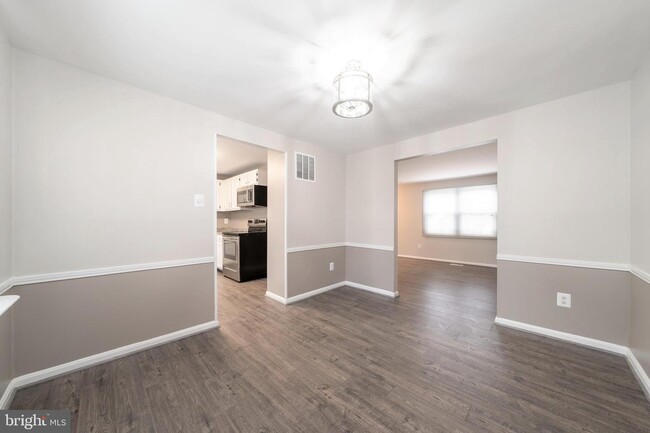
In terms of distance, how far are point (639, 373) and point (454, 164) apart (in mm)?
3947

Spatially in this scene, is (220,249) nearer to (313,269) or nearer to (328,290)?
(313,269)

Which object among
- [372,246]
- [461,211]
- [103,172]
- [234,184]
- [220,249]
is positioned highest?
[234,184]

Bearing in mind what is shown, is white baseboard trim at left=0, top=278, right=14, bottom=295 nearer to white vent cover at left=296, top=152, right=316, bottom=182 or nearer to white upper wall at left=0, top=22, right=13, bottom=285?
white upper wall at left=0, top=22, right=13, bottom=285

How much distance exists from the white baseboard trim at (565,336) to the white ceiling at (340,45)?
234cm

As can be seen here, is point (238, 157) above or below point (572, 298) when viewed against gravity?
above

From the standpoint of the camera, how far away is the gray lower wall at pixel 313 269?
3.45 m

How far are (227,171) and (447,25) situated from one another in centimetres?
540

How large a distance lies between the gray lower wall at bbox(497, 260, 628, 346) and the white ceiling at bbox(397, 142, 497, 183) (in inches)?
78.8

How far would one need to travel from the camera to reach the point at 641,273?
5.90 ft

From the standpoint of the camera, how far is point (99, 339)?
6.41ft

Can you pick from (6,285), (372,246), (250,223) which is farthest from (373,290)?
(6,285)

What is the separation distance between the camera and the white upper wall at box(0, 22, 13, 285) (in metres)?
1.49

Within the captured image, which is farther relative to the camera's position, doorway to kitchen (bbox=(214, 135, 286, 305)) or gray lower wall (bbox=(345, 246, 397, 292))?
gray lower wall (bbox=(345, 246, 397, 292))

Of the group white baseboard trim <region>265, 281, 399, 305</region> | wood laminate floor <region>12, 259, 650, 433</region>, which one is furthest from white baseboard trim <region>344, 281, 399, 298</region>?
wood laminate floor <region>12, 259, 650, 433</region>
